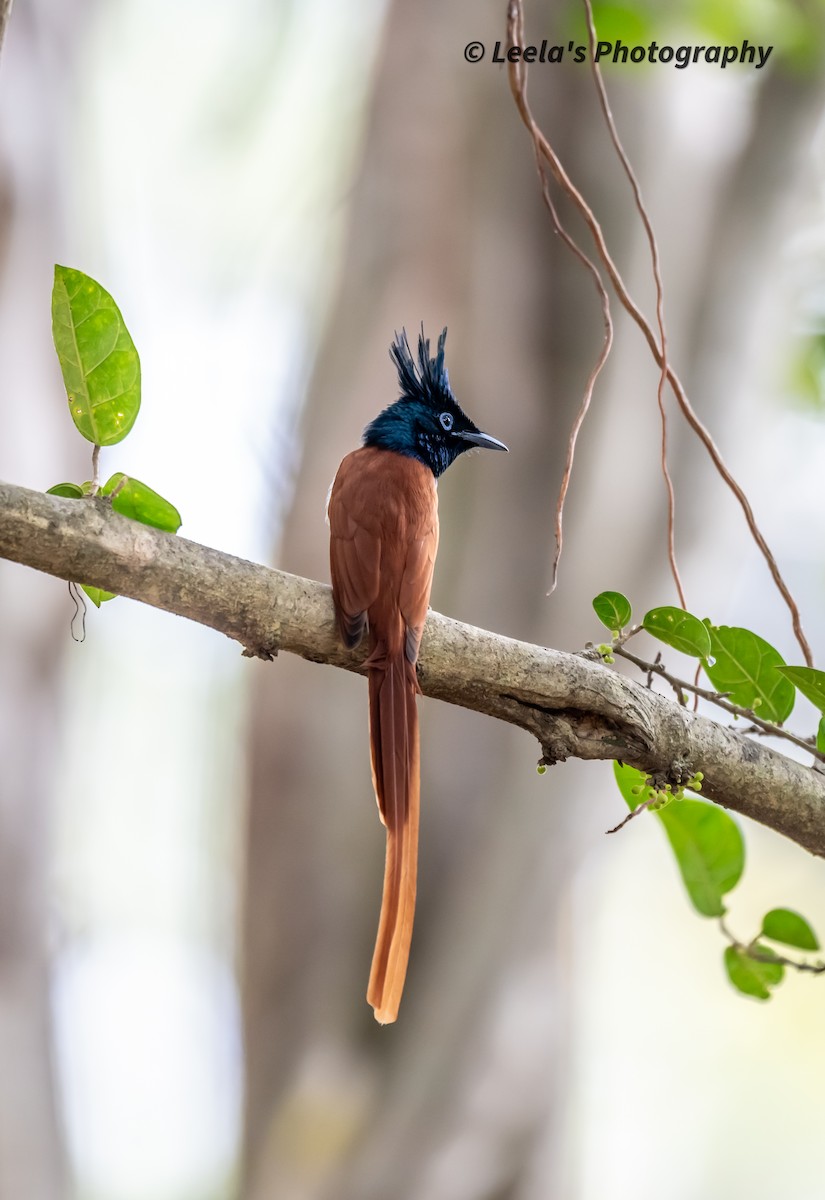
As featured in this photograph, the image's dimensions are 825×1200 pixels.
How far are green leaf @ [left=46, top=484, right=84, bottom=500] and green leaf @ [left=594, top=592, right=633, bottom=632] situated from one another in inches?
32.5

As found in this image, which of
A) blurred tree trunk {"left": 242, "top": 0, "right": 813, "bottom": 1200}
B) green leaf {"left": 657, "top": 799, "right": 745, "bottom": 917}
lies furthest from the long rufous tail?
blurred tree trunk {"left": 242, "top": 0, "right": 813, "bottom": 1200}

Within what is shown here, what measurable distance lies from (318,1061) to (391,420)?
2.57 metres

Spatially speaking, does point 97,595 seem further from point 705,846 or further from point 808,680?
point 705,846

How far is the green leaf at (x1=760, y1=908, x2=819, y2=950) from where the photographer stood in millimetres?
2053

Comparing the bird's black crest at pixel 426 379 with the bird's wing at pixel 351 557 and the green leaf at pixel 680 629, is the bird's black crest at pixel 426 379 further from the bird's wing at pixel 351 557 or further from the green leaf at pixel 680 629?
the green leaf at pixel 680 629

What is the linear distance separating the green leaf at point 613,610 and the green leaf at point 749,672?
0.15 metres

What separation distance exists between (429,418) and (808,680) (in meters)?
1.50

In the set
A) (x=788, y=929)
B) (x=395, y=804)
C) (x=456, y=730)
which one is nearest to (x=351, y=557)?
(x=395, y=804)

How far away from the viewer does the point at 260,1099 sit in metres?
4.26

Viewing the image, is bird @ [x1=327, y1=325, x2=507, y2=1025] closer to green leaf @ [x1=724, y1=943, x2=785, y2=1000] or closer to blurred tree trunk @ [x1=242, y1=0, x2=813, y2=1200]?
green leaf @ [x1=724, y1=943, x2=785, y2=1000]

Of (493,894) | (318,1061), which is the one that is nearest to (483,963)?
(493,894)

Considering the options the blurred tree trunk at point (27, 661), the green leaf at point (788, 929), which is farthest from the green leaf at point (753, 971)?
the blurred tree trunk at point (27, 661)

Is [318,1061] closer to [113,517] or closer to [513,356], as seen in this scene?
[513,356]

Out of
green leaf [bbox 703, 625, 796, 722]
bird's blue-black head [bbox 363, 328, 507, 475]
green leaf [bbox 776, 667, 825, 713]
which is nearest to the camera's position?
green leaf [bbox 776, 667, 825, 713]
